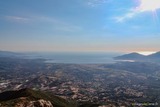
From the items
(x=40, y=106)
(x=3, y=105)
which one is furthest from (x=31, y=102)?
(x=3, y=105)

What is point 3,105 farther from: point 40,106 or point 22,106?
point 40,106

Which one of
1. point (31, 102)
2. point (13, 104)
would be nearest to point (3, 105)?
point (13, 104)

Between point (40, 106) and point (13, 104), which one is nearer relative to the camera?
point (13, 104)

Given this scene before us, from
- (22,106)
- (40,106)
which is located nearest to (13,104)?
(22,106)

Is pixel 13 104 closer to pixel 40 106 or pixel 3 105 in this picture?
pixel 3 105

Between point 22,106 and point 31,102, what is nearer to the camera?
point 22,106

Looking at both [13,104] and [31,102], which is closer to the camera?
[13,104]
